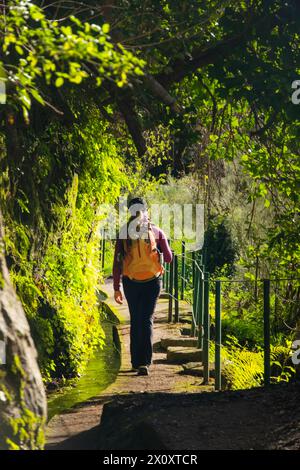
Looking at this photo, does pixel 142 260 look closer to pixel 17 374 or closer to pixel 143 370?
pixel 143 370

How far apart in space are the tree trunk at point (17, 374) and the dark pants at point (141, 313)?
4.73 m

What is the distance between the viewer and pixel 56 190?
993 centimetres

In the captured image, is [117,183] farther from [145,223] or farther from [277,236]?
[277,236]

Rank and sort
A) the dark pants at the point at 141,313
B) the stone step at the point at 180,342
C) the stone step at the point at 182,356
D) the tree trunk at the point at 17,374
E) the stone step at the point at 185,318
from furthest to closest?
the stone step at the point at 185,318, the stone step at the point at 180,342, the stone step at the point at 182,356, the dark pants at the point at 141,313, the tree trunk at the point at 17,374

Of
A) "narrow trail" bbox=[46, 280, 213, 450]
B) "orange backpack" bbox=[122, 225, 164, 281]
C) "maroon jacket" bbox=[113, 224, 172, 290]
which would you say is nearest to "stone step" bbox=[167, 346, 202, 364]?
"narrow trail" bbox=[46, 280, 213, 450]

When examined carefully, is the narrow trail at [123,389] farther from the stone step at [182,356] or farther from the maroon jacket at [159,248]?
the maroon jacket at [159,248]

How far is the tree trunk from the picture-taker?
5.05m

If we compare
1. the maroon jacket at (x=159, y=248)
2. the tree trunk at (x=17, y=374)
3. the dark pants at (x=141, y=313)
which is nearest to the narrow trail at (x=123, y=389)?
the dark pants at (x=141, y=313)

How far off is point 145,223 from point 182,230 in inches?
510

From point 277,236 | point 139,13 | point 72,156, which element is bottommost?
point 277,236

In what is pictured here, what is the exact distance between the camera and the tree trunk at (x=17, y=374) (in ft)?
16.6

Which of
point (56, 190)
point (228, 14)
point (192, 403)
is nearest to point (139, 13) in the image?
point (228, 14)

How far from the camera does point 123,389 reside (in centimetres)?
930

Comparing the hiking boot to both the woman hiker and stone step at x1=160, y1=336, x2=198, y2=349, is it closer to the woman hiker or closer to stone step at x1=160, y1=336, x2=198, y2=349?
the woman hiker
